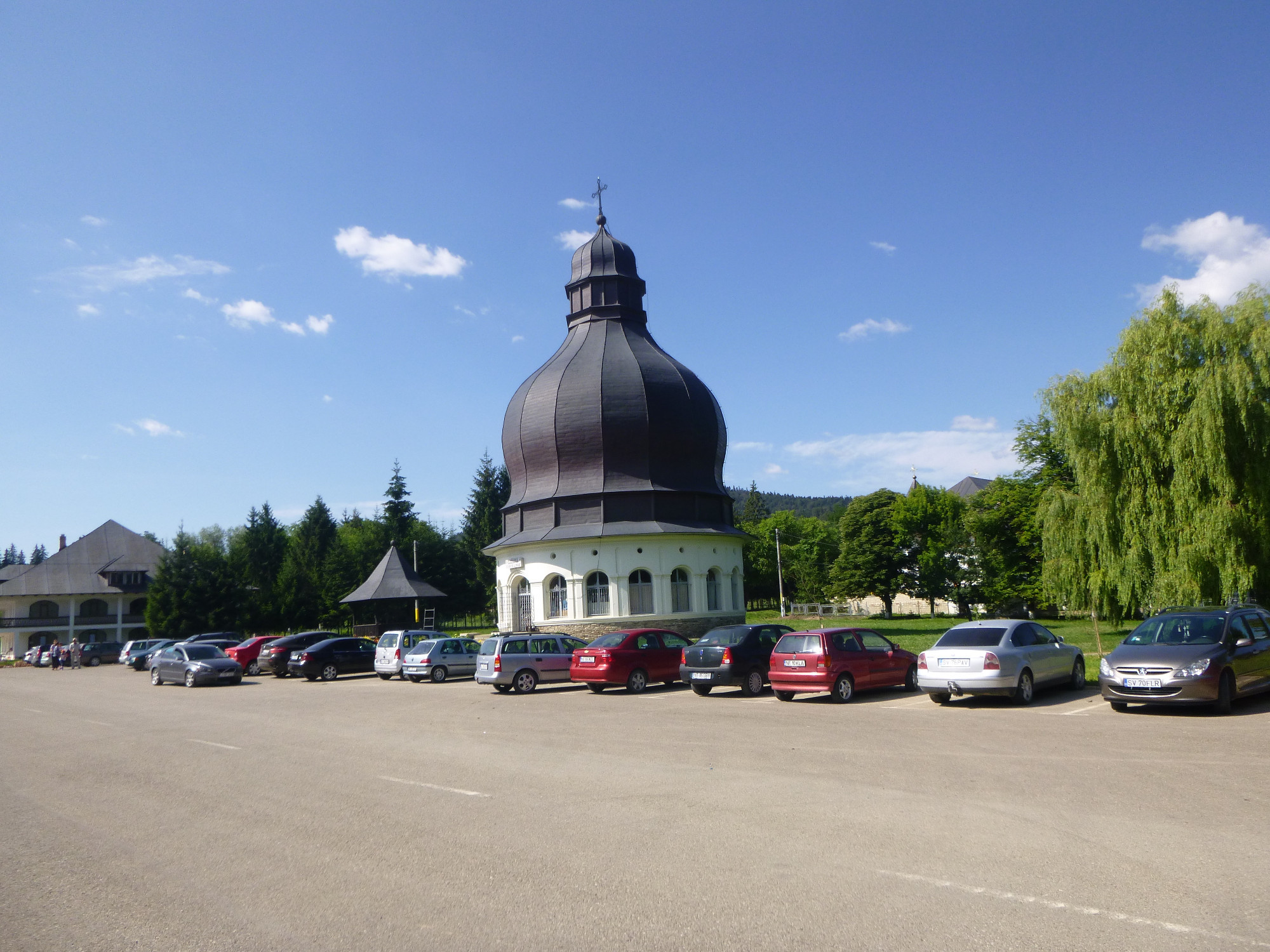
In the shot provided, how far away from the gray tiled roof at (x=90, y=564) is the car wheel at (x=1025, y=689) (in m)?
61.7

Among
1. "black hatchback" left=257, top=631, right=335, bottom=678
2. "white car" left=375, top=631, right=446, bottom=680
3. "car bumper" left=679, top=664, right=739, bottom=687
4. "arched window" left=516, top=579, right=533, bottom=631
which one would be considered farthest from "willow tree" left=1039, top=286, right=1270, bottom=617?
"black hatchback" left=257, top=631, right=335, bottom=678

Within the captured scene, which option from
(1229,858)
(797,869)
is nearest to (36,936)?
(797,869)

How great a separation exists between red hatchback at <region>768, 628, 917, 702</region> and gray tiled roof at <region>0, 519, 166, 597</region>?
189 ft

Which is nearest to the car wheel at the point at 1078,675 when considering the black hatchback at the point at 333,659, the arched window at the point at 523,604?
the black hatchback at the point at 333,659

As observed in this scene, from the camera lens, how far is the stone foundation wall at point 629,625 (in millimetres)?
36094

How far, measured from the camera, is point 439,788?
947 centimetres

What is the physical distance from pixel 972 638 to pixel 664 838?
10.5 meters

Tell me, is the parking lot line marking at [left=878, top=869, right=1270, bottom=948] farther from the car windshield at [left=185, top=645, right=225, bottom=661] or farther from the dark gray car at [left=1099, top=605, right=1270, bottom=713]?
the car windshield at [left=185, top=645, right=225, bottom=661]

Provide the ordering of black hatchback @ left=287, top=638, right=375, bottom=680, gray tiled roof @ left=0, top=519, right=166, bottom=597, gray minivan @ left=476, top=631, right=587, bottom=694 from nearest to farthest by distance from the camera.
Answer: gray minivan @ left=476, top=631, right=587, bottom=694
black hatchback @ left=287, top=638, right=375, bottom=680
gray tiled roof @ left=0, top=519, right=166, bottom=597

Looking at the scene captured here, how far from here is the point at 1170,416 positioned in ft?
67.2

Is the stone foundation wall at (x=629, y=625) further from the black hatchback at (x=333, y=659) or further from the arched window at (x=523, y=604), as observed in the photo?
the black hatchback at (x=333, y=659)

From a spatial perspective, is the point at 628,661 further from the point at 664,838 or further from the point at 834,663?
the point at 664,838

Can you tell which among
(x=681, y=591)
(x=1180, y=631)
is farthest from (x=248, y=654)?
(x=1180, y=631)

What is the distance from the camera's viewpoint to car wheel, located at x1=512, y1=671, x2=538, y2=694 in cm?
2239
